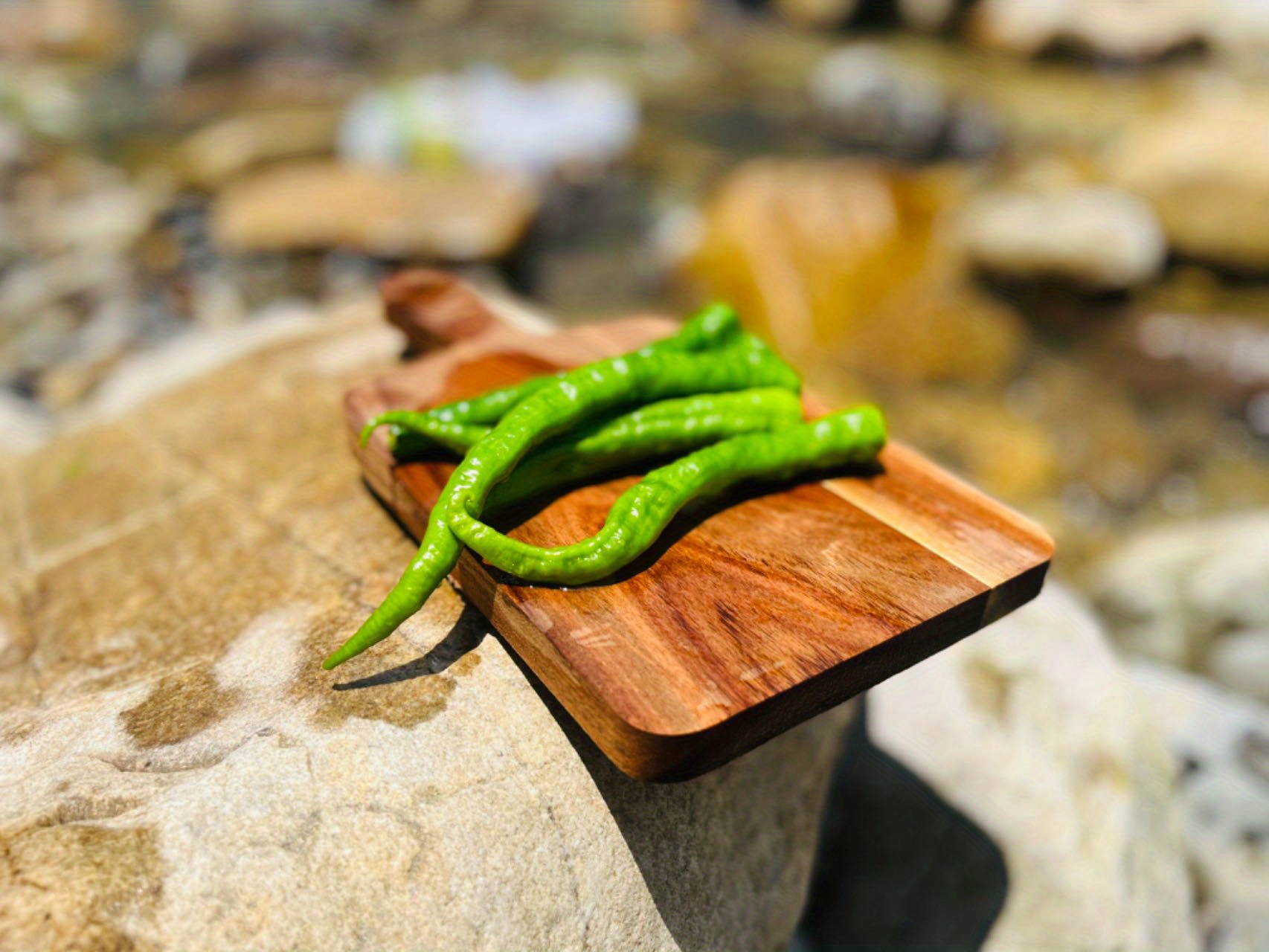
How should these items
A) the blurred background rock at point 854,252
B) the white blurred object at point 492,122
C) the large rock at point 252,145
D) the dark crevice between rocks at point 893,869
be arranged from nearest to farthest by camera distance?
the dark crevice between rocks at point 893,869 → the blurred background rock at point 854,252 → the large rock at point 252,145 → the white blurred object at point 492,122

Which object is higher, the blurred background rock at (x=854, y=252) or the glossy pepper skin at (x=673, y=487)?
the glossy pepper skin at (x=673, y=487)

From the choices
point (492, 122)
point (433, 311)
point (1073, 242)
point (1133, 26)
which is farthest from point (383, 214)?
point (1133, 26)

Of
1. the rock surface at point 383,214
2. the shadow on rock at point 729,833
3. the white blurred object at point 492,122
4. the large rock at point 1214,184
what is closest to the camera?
the shadow on rock at point 729,833

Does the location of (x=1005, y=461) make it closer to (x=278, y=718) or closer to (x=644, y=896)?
(x=644, y=896)

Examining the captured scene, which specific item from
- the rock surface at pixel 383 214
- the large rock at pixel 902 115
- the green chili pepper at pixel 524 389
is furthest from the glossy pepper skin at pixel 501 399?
the large rock at pixel 902 115

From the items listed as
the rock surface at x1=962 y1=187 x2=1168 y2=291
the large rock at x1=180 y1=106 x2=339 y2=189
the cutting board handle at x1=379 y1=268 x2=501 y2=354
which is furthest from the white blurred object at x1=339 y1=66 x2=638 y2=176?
the cutting board handle at x1=379 y1=268 x2=501 y2=354

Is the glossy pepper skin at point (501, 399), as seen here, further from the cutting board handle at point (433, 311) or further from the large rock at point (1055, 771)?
the large rock at point (1055, 771)

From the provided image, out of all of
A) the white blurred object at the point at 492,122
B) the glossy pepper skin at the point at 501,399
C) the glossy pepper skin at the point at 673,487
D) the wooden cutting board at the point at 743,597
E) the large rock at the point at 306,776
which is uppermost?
the glossy pepper skin at the point at 501,399
